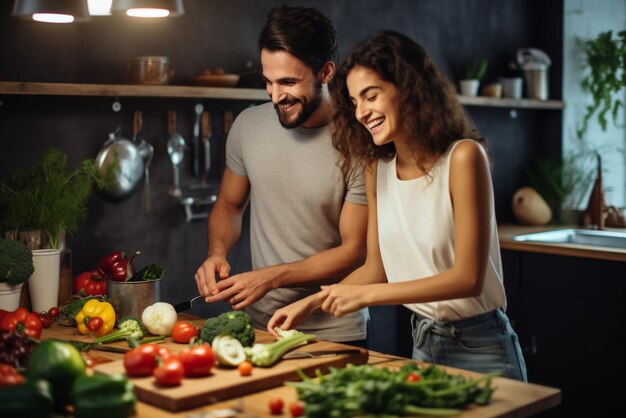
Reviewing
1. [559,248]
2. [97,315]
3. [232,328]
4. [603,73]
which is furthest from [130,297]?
[603,73]

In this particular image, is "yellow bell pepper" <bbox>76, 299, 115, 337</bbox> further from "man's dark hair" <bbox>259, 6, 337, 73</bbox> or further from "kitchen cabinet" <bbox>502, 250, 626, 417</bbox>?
"kitchen cabinet" <bbox>502, 250, 626, 417</bbox>

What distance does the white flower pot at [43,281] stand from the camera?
2.75 metres

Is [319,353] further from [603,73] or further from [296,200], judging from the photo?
[603,73]

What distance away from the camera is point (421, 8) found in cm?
438

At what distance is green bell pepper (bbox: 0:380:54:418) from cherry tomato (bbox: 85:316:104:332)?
0.76 m

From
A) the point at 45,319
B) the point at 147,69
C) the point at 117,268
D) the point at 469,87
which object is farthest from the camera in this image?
the point at 469,87

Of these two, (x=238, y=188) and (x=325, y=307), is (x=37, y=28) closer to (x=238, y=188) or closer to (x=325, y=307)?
(x=238, y=188)

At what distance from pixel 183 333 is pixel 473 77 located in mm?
2682

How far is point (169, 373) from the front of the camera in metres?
1.82

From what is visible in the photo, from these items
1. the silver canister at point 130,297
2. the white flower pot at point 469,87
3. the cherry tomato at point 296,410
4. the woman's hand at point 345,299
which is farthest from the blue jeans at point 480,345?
the white flower pot at point 469,87

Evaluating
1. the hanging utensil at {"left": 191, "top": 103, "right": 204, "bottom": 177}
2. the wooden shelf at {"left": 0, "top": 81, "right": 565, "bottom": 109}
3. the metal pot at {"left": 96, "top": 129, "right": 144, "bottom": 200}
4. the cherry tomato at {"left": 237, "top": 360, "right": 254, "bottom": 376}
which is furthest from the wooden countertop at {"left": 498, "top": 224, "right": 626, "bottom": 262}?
the cherry tomato at {"left": 237, "top": 360, "right": 254, "bottom": 376}

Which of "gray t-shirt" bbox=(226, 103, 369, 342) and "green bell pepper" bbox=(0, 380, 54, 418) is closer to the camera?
"green bell pepper" bbox=(0, 380, 54, 418)

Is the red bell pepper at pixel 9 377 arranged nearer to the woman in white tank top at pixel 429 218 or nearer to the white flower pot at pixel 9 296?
the woman in white tank top at pixel 429 218

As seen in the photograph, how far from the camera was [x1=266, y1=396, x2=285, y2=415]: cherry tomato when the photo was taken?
5.72 feet
